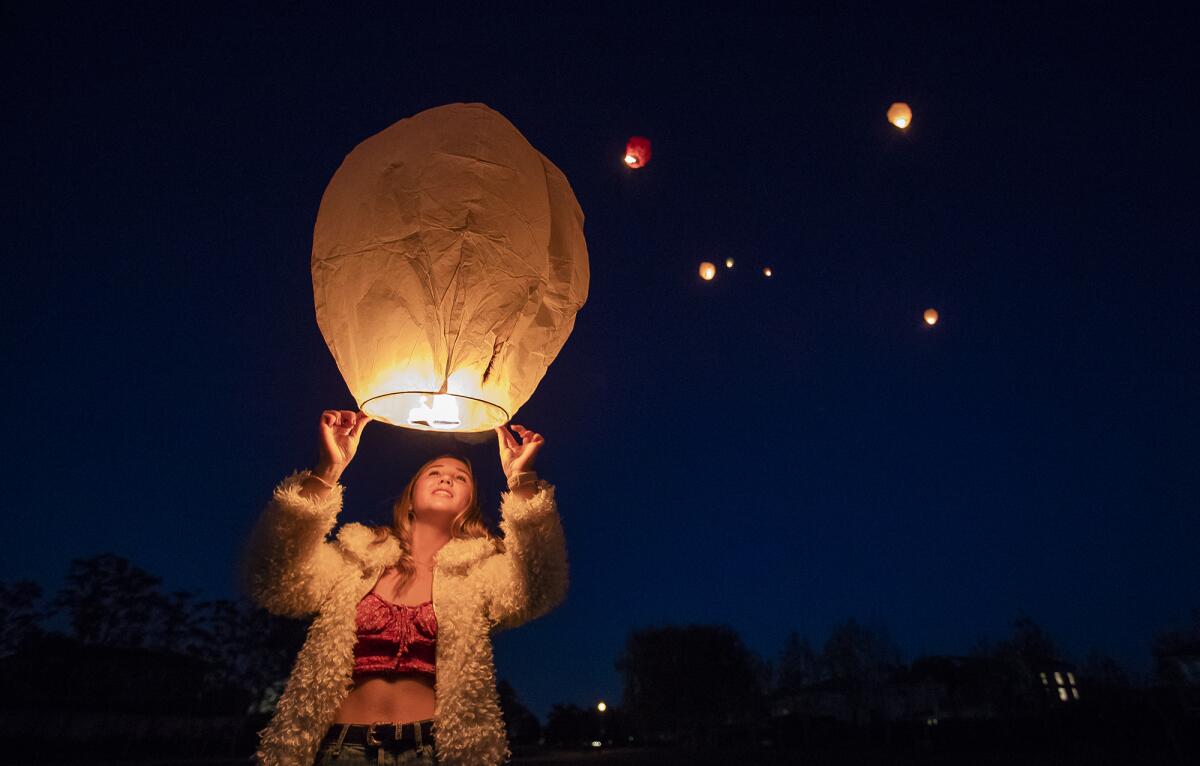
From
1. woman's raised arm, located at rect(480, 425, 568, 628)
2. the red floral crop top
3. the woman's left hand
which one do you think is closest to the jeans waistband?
the red floral crop top

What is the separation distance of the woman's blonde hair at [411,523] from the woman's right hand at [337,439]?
0.48 meters

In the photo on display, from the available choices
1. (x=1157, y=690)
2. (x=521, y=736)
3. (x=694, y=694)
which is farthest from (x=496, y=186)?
(x=521, y=736)

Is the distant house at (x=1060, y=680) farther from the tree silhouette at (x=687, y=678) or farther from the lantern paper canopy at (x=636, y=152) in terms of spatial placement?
the lantern paper canopy at (x=636, y=152)

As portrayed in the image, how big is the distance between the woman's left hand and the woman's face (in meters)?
0.36

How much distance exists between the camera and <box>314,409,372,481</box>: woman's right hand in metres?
2.94

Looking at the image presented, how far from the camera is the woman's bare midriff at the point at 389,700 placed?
106 inches

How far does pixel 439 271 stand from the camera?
2545 millimetres

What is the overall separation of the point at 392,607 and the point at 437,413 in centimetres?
96

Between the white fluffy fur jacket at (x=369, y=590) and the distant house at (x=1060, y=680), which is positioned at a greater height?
the white fluffy fur jacket at (x=369, y=590)

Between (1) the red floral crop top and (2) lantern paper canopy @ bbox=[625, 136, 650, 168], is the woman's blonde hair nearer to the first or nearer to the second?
(1) the red floral crop top

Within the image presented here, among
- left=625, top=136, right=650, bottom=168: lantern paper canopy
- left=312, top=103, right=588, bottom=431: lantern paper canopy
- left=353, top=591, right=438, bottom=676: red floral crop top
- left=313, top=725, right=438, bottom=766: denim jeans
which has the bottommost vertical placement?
left=313, top=725, right=438, bottom=766: denim jeans

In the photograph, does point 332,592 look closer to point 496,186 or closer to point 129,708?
point 496,186

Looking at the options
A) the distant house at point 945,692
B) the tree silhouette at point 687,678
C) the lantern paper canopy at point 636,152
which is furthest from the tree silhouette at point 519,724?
the lantern paper canopy at point 636,152

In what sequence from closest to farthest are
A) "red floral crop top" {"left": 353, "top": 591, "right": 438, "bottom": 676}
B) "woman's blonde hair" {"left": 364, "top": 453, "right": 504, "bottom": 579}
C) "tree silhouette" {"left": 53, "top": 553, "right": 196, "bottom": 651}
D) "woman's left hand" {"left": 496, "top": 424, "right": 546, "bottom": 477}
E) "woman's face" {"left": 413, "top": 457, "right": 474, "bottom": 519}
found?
"red floral crop top" {"left": 353, "top": 591, "right": 438, "bottom": 676} < "woman's left hand" {"left": 496, "top": 424, "right": 546, "bottom": 477} < "woman's blonde hair" {"left": 364, "top": 453, "right": 504, "bottom": 579} < "woman's face" {"left": 413, "top": 457, "right": 474, "bottom": 519} < "tree silhouette" {"left": 53, "top": 553, "right": 196, "bottom": 651}
